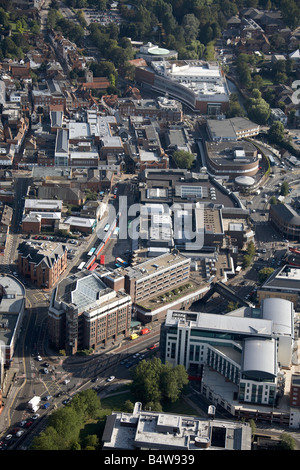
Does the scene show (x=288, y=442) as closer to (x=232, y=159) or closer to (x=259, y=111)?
(x=232, y=159)

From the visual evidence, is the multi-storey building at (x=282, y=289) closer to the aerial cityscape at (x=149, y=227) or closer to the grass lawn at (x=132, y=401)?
the aerial cityscape at (x=149, y=227)

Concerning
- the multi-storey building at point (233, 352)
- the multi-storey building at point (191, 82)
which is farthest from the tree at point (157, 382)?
the multi-storey building at point (191, 82)

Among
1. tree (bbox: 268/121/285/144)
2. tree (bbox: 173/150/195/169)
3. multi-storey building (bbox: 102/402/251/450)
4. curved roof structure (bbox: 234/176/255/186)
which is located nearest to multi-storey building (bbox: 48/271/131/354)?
multi-storey building (bbox: 102/402/251/450)

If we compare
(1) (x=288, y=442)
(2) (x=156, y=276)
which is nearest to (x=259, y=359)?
(1) (x=288, y=442)

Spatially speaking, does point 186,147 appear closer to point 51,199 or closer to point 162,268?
point 51,199

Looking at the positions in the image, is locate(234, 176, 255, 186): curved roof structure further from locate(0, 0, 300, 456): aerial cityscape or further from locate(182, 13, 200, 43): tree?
locate(182, 13, 200, 43): tree

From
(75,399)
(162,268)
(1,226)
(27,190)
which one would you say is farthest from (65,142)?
(75,399)
